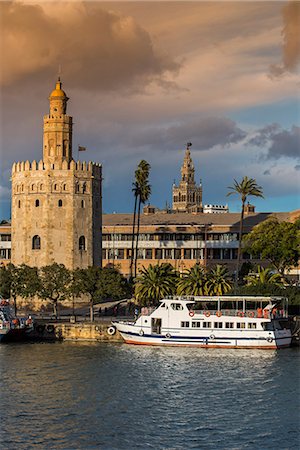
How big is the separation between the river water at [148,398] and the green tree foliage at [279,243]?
28165mm

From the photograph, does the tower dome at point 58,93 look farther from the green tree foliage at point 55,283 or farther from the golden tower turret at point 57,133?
the green tree foliage at point 55,283

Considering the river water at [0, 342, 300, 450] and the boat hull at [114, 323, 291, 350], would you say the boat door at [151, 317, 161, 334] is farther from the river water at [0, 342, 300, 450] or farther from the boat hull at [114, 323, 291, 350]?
the river water at [0, 342, 300, 450]

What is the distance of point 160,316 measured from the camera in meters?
85.0

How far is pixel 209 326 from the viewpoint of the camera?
276 feet

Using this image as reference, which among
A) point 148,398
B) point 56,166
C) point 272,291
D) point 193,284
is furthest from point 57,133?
point 148,398

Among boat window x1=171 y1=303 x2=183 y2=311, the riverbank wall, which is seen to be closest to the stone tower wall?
the riverbank wall

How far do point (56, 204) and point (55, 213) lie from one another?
1.03 m

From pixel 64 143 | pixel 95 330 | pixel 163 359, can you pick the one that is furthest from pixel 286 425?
pixel 64 143

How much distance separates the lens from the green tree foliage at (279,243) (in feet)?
358

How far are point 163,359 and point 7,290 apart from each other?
31.8 metres

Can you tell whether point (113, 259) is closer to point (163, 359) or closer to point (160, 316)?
point (160, 316)

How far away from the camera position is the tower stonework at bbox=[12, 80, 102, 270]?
361 ft

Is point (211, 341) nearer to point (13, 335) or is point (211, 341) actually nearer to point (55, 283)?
point (13, 335)

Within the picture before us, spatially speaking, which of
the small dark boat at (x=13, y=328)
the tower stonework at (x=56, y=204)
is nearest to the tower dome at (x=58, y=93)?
the tower stonework at (x=56, y=204)
